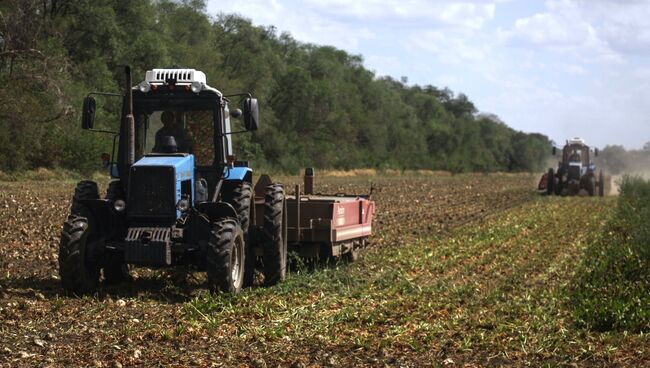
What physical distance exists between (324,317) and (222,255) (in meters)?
1.50

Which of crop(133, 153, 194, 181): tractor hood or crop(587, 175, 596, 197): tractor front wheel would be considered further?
crop(587, 175, 596, 197): tractor front wheel

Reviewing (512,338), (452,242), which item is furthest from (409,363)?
(452,242)

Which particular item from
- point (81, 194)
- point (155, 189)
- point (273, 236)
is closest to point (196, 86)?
point (155, 189)

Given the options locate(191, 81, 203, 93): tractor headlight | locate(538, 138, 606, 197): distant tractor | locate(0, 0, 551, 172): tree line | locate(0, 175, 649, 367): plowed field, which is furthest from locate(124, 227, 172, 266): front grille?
locate(538, 138, 606, 197): distant tractor

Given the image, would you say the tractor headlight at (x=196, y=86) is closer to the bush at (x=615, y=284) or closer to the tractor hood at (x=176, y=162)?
the tractor hood at (x=176, y=162)

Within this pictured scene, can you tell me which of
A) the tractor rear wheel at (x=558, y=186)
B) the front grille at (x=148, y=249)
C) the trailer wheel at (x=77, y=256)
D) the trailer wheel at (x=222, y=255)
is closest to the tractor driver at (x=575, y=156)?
the tractor rear wheel at (x=558, y=186)

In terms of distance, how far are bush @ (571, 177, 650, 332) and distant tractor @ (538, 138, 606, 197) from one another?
21.0m

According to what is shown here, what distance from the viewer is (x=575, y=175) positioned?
139 feet

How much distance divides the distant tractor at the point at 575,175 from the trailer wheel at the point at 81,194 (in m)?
32.5

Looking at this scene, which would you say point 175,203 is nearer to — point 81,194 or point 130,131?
point 130,131

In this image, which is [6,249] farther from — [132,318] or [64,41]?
[64,41]

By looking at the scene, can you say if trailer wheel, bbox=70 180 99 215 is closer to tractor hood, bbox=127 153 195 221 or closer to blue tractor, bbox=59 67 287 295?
blue tractor, bbox=59 67 287 295

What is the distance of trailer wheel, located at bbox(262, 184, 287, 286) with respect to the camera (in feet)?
41.9

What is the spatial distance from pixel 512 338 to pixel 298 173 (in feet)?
188
